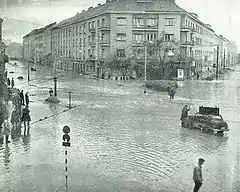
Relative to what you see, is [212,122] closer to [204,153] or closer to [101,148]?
[204,153]

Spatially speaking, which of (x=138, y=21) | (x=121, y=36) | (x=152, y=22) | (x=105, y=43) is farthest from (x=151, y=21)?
(x=105, y=43)

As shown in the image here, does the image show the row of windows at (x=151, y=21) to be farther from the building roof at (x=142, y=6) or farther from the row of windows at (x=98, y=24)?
the building roof at (x=142, y=6)

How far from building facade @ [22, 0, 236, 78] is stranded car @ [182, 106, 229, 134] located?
121 feet

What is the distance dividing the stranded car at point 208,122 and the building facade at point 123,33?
37023mm

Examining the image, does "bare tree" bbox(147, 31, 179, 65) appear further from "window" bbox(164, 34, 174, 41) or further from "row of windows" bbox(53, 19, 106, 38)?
"row of windows" bbox(53, 19, 106, 38)

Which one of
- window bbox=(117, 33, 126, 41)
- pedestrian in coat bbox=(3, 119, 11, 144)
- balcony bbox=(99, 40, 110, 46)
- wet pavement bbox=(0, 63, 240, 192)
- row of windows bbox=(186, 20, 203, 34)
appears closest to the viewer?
wet pavement bbox=(0, 63, 240, 192)

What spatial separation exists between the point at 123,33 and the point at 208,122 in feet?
130

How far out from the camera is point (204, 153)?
42.4 ft

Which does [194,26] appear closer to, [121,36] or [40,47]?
[121,36]

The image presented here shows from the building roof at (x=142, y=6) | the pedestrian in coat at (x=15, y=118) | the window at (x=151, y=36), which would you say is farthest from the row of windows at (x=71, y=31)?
the pedestrian in coat at (x=15, y=118)

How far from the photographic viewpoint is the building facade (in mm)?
54375

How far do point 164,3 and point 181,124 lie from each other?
132 ft

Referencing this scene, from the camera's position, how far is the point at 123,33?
54750 mm

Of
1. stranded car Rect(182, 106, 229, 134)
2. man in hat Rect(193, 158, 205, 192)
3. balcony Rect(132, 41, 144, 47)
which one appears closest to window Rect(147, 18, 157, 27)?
balcony Rect(132, 41, 144, 47)
